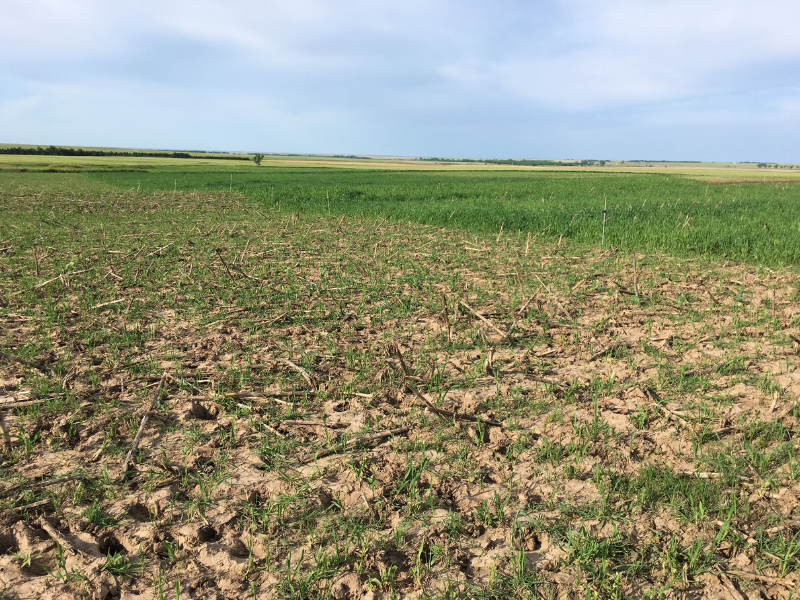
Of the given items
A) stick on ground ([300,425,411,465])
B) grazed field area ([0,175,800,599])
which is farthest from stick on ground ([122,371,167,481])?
stick on ground ([300,425,411,465])

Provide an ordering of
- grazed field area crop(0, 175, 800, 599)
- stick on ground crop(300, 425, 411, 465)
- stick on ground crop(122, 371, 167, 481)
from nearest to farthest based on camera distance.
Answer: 1. grazed field area crop(0, 175, 800, 599)
2. stick on ground crop(122, 371, 167, 481)
3. stick on ground crop(300, 425, 411, 465)

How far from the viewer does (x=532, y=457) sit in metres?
3.33

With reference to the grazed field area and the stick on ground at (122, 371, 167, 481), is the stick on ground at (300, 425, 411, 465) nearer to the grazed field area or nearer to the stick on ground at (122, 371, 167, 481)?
the grazed field area

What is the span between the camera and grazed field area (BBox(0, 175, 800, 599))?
7.80 ft

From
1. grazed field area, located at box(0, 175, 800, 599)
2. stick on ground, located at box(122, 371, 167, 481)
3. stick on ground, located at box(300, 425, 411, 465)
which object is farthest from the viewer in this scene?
stick on ground, located at box(300, 425, 411, 465)

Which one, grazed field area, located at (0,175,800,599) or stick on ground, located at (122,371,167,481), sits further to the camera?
stick on ground, located at (122,371,167,481)

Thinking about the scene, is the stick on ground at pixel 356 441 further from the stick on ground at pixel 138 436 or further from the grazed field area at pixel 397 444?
the stick on ground at pixel 138 436

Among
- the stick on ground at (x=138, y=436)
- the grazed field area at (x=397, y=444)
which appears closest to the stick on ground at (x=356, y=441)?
the grazed field area at (x=397, y=444)

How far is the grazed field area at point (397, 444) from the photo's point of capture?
238 centimetres

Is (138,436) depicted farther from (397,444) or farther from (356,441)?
(397,444)

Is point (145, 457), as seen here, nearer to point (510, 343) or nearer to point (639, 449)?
point (639, 449)

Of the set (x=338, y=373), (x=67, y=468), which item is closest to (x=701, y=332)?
(x=338, y=373)

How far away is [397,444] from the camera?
348cm

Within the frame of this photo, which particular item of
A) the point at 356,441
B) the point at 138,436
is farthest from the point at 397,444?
the point at 138,436
